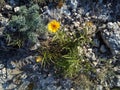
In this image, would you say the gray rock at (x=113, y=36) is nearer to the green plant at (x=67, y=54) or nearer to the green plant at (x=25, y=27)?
the green plant at (x=67, y=54)

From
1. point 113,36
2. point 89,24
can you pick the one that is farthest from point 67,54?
point 113,36

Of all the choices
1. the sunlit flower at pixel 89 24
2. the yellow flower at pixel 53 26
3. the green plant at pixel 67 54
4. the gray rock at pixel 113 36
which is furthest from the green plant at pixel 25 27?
the gray rock at pixel 113 36

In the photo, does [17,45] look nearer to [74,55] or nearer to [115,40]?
[74,55]

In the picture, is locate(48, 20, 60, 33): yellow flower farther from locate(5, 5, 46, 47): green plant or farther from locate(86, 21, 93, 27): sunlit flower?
locate(86, 21, 93, 27): sunlit flower

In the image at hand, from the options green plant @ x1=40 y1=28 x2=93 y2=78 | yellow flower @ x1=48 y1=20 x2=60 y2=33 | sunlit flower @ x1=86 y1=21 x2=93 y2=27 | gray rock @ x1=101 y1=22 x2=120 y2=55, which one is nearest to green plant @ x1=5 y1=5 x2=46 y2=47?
yellow flower @ x1=48 y1=20 x2=60 y2=33

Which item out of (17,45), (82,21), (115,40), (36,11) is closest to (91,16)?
(82,21)

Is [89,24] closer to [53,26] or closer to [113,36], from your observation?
[113,36]
